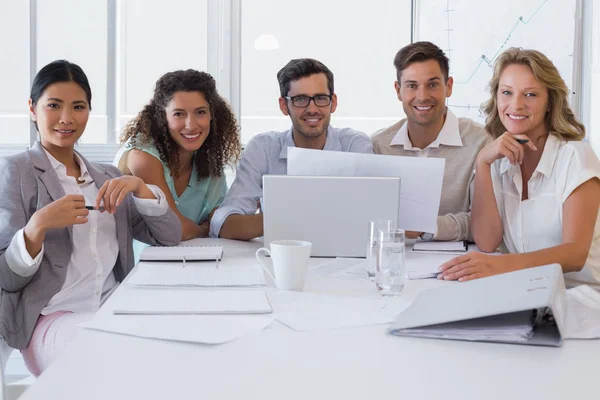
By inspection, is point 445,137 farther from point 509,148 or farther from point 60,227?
point 60,227

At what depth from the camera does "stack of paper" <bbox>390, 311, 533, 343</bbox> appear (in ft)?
3.08

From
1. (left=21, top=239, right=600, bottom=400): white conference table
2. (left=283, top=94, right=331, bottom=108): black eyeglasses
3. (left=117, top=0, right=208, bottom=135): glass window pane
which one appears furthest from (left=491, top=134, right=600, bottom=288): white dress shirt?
(left=117, top=0, right=208, bottom=135): glass window pane

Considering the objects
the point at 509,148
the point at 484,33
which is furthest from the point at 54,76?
the point at 484,33

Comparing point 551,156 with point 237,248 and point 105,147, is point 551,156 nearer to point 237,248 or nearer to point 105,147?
Result: point 237,248

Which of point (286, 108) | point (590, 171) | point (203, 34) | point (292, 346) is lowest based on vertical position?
point (292, 346)

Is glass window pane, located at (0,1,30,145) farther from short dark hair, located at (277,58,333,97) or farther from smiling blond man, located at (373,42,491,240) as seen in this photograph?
smiling blond man, located at (373,42,491,240)

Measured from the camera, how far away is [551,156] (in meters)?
1.77

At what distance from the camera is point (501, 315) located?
981 millimetres

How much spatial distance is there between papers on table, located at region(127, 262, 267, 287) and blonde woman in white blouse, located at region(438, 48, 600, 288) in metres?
0.70

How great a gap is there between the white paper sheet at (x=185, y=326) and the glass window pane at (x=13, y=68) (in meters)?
2.68

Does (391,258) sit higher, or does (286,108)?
(286,108)

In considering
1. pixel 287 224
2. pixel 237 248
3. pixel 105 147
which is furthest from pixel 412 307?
pixel 105 147

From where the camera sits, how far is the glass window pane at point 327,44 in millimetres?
3549

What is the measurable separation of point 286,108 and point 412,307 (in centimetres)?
139
